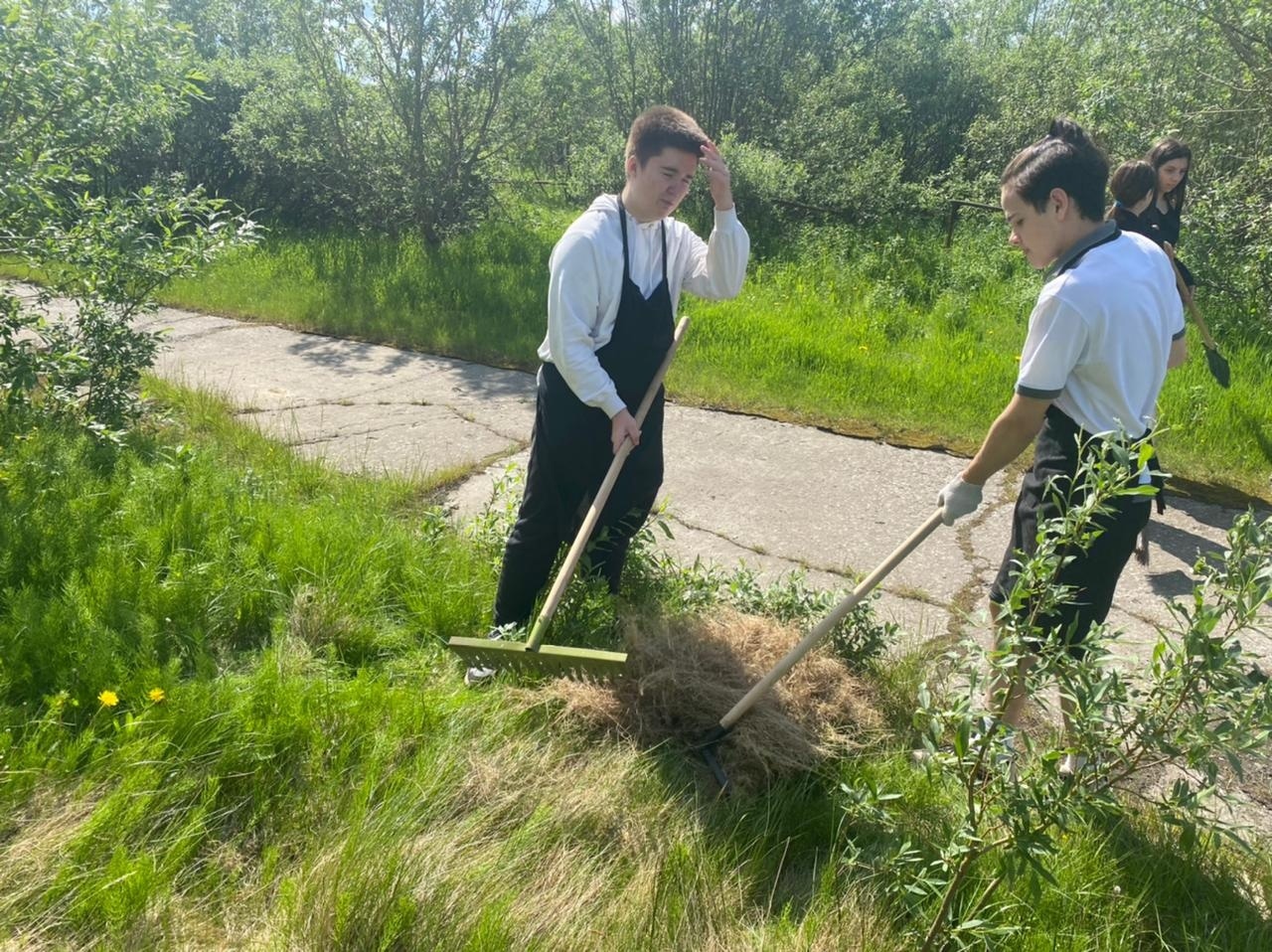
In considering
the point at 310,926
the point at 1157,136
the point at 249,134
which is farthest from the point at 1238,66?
the point at 249,134

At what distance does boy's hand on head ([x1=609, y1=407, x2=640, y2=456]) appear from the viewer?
9.23 feet

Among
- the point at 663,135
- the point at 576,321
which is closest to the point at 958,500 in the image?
the point at 576,321

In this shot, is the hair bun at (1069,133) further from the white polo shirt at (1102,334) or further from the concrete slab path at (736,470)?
the concrete slab path at (736,470)

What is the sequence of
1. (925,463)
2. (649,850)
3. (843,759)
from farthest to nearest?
(925,463)
(843,759)
(649,850)

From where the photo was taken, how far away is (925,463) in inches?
211

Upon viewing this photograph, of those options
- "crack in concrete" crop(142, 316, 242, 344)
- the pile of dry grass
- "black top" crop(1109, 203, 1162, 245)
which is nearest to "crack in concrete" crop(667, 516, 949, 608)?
the pile of dry grass

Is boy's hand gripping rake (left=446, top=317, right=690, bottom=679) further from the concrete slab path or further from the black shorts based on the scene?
the concrete slab path

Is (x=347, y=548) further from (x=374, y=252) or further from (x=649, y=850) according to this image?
(x=374, y=252)

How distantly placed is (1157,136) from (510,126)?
6440 millimetres

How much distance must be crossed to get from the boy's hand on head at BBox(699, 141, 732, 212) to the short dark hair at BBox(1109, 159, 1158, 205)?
226 centimetres

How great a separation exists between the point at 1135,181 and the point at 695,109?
308 inches

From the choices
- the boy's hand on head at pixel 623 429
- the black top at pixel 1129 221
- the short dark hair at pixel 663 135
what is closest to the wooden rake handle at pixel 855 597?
the boy's hand on head at pixel 623 429

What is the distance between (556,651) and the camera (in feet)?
8.93

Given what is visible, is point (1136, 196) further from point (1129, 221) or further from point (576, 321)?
point (576, 321)
